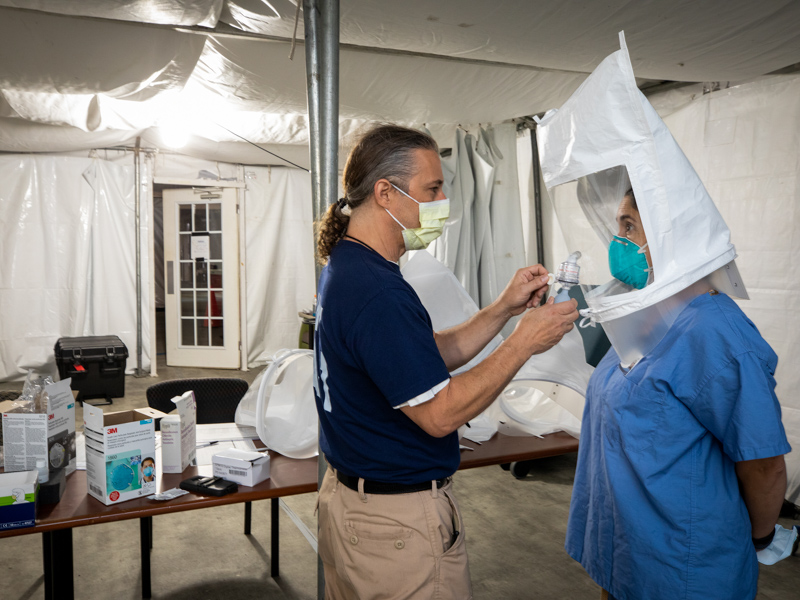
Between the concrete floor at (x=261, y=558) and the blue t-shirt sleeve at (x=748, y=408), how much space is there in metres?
1.80

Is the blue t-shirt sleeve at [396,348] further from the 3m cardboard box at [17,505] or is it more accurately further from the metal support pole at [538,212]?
the metal support pole at [538,212]

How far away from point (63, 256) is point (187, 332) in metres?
1.55

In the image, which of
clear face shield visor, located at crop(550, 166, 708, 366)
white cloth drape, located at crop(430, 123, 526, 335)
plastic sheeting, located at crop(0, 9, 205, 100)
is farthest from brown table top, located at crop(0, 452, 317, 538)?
white cloth drape, located at crop(430, 123, 526, 335)

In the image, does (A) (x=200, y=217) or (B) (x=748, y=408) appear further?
(A) (x=200, y=217)

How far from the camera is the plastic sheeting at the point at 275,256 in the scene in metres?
7.06

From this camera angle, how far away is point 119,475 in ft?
5.78

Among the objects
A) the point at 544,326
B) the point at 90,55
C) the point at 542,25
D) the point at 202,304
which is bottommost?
the point at 202,304

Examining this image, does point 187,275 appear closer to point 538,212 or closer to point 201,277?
point 201,277

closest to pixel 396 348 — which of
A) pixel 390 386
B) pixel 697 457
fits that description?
pixel 390 386

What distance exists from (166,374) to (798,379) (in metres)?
5.94

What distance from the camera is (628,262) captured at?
135 cm

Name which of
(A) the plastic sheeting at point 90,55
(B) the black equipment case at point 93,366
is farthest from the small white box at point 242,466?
(B) the black equipment case at point 93,366

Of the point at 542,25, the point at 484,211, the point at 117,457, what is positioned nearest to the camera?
the point at 117,457

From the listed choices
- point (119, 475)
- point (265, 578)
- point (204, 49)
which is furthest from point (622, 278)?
point (204, 49)
